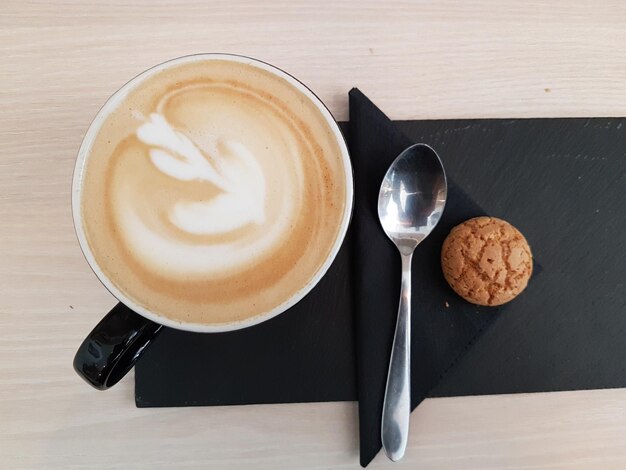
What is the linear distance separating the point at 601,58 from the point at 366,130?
0.38 metres

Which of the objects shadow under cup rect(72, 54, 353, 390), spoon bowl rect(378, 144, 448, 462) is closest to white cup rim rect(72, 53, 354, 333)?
shadow under cup rect(72, 54, 353, 390)

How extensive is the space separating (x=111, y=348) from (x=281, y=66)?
431mm

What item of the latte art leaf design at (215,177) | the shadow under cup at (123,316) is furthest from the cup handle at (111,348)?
the latte art leaf design at (215,177)

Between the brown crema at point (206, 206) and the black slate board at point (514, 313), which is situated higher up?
the brown crema at point (206, 206)

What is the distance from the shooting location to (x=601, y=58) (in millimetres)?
673

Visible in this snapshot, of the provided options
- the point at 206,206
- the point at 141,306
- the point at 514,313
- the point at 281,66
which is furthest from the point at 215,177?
the point at 514,313

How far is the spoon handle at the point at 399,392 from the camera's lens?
1.86ft

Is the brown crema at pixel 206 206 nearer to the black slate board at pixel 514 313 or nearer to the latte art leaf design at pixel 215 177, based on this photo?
the latte art leaf design at pixel 215 177

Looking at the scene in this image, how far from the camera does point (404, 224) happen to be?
0.59 metres

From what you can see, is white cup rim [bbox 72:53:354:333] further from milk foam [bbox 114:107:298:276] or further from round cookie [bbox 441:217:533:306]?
round cookie [bbox 441:217:533:306]

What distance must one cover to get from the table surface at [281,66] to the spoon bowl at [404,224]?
0.07 metres

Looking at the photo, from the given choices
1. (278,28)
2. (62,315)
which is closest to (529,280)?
(278,28)

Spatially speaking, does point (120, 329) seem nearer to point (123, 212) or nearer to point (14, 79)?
point (123, 212)

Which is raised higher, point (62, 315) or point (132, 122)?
point (132, 122)
